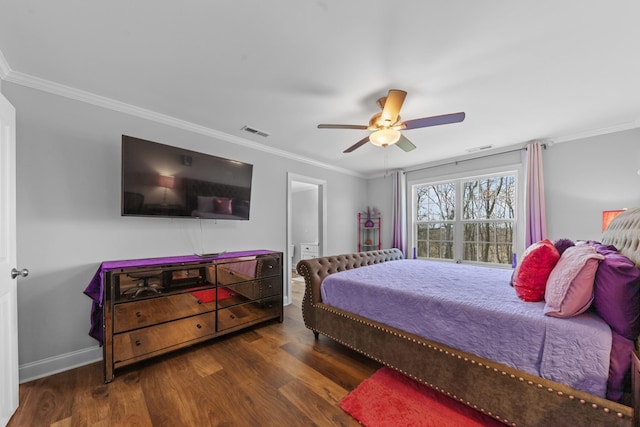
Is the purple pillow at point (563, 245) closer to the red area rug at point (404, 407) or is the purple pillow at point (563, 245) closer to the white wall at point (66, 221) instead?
the red area rug at point (404, 407)

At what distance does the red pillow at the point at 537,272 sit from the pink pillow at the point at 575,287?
0.25 m

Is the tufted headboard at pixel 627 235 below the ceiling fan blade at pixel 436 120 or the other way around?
below

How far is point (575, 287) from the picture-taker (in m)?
1.33

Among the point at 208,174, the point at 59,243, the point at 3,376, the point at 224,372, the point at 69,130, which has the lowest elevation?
the point at 224,372

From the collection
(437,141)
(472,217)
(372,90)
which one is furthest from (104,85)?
(472,217)

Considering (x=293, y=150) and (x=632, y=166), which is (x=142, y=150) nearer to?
(x=293, y=150)

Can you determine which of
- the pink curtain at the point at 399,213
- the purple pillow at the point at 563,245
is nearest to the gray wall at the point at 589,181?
the purple pillow at the point at 563,245

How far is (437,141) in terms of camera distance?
341cm

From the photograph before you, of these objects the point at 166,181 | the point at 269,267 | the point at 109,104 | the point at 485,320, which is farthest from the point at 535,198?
the point at 109,104

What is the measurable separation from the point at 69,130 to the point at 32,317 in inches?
64.1

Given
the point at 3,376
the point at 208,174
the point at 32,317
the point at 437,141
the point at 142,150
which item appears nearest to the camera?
the point at 3,376

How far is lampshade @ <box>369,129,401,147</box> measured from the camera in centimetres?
228

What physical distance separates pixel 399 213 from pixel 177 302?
3978 millimetres

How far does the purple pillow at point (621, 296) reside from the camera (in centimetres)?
117
